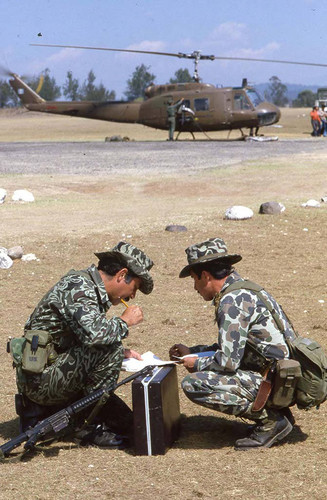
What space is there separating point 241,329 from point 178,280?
18.0 feet

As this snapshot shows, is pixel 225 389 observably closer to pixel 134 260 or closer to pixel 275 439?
pixel 275 439

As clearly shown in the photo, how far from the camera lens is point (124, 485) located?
4.63m

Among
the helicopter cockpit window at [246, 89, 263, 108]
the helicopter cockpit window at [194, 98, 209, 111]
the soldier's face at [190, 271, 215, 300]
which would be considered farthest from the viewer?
the helicopter cockpit window at [246, 89, 263, 108]

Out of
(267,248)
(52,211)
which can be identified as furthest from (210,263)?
(52,211)

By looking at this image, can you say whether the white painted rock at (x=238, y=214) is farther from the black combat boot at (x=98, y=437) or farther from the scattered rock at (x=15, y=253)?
the black combat boot at (x=98, y=437)

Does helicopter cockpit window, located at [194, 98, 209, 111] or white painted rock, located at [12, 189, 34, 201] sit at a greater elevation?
helicopter cockpit window, located at [194, 98, 209, 111]

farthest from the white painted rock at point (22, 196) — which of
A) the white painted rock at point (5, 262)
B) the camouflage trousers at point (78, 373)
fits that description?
the camouflage trousers at point (78, 373)

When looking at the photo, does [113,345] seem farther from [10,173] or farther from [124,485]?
[10,173]

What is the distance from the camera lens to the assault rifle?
5.09 meters

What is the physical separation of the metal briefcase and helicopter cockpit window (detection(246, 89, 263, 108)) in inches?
1119

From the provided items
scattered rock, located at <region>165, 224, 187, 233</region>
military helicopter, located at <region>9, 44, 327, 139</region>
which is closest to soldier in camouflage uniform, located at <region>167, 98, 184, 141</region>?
military helicopter, located at <region>9, 44, 327, 139</region>

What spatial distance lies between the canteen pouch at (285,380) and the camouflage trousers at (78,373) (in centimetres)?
100

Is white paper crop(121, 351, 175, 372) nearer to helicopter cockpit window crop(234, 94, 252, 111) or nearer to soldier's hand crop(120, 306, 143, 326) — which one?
soldier's hand crop(120, 306, 143, 326)

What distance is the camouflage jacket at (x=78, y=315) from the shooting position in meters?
5.02
